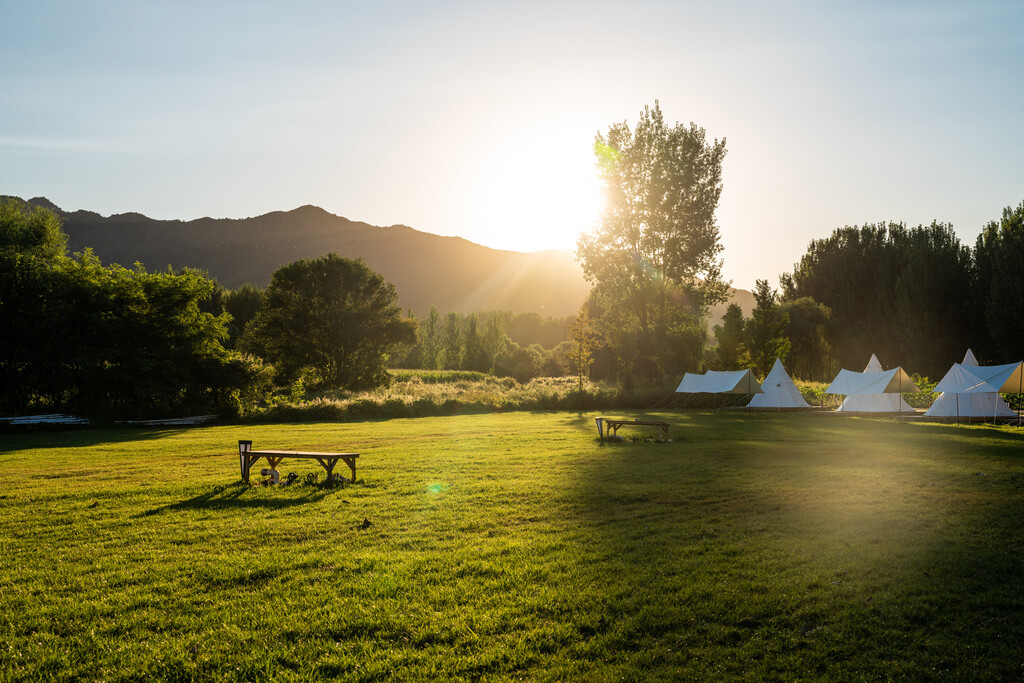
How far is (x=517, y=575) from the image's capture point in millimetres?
5641

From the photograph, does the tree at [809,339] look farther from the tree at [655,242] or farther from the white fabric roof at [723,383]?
the white fabric roof at [723,383]

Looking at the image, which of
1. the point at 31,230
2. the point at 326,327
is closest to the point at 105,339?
the point at 31,230

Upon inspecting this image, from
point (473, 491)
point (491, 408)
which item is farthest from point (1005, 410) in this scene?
point (473, 491)

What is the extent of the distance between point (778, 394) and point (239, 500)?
29.2 metres

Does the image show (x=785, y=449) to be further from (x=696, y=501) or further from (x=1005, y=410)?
(x=1005, y=410)

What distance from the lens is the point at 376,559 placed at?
6.08 m

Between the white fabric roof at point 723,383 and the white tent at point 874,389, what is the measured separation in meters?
4.02

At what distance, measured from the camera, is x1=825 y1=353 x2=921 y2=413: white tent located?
26.4 meters

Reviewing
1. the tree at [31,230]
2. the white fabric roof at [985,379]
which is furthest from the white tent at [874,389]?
the tree at [31,230]

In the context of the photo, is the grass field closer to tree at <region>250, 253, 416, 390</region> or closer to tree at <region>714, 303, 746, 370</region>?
tree at <region>250, 253, 416, 390</region>

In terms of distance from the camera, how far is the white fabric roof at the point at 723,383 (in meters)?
31.0

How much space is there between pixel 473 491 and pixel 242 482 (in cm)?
420

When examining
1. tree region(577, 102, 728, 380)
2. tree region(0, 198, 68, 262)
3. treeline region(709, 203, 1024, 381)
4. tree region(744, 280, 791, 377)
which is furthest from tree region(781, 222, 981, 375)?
tree region(0, 198, 68, 262)

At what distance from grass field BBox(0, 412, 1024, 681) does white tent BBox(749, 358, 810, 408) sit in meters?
20.7
